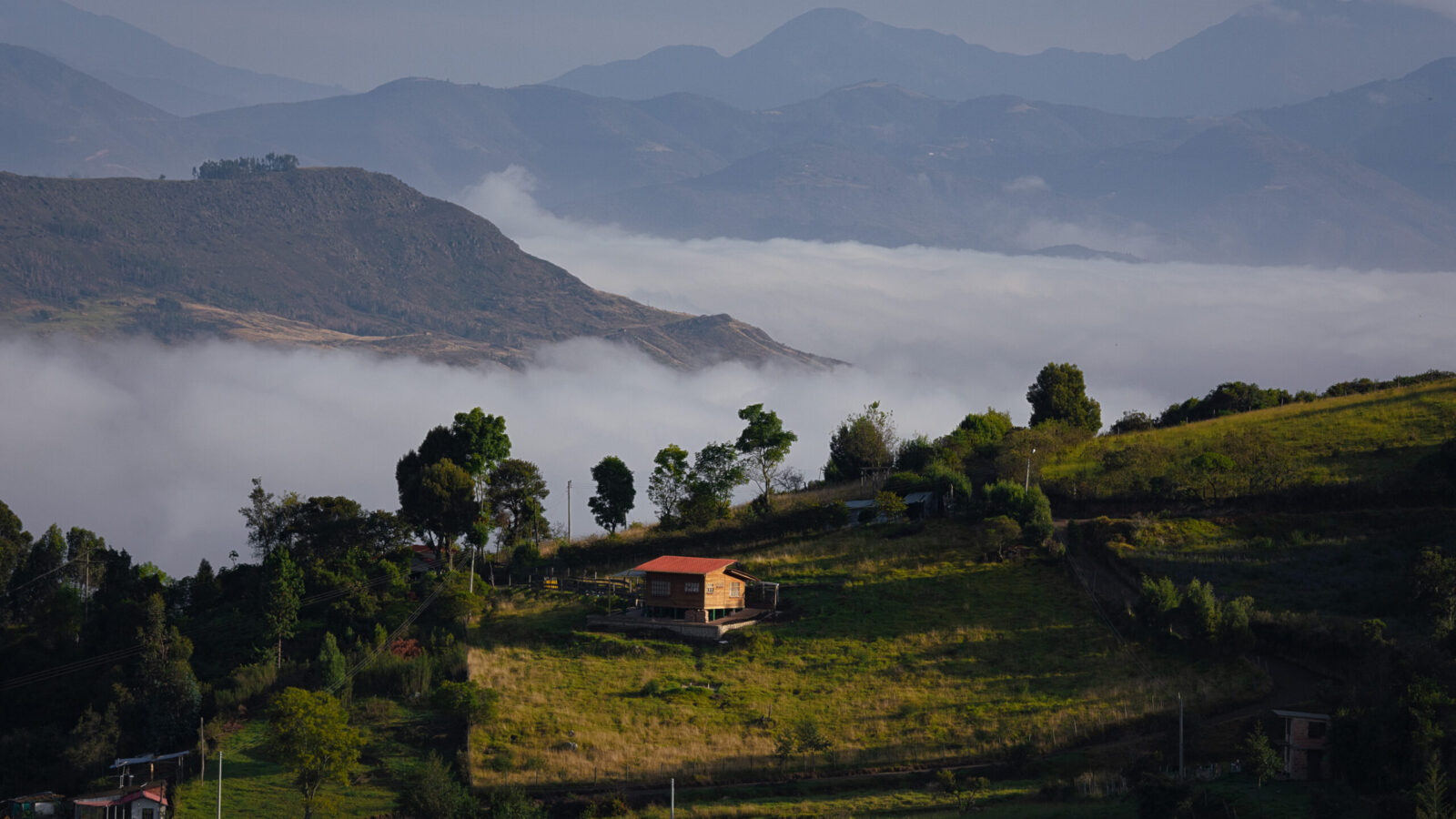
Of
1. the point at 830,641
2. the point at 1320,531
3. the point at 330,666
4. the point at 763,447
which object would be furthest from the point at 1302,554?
the point at 330,666

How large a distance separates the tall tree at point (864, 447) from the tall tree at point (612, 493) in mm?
13798

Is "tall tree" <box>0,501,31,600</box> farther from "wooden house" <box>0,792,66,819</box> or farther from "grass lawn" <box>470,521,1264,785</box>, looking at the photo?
"grass lawn" <box>470,521,1264,785</box>

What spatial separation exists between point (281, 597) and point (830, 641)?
2304 cm

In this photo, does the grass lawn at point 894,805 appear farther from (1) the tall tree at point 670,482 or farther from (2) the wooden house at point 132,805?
(1) the tall tree at point 670,482

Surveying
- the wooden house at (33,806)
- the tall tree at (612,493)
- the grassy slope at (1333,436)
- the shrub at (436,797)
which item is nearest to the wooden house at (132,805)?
the wooden house at (33,806)

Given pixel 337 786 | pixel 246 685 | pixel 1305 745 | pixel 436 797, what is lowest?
pixel 337 786

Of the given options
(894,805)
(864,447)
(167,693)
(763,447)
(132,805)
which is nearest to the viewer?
(894,805)

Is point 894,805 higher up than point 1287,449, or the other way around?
point 1287,449

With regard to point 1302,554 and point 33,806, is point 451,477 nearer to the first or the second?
point 33,806

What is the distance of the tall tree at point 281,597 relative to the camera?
185 feet

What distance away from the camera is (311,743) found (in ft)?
141

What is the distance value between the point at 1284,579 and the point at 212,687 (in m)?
40.6

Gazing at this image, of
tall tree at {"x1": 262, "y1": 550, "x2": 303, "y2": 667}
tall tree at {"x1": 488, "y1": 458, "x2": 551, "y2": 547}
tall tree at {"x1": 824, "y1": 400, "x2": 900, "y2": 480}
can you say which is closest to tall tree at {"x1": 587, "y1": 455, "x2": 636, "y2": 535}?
tall tree at {"x1": 488, "y1": 458, "x2": 551, "y2": 547}

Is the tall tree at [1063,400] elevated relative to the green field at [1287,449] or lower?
elevated
